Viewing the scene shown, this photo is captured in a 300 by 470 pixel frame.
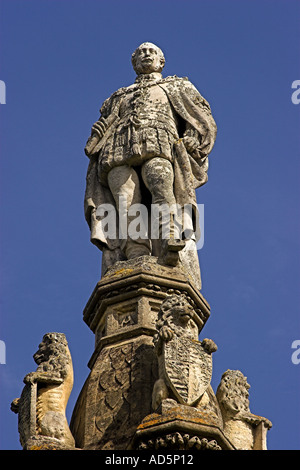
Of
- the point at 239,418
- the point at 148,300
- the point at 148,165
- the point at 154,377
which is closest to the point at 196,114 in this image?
the point at 148,165

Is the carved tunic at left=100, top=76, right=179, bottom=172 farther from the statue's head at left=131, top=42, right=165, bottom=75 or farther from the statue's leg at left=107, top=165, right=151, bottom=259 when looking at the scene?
the statue's head at left=131, top=42, right=165, bottom=75

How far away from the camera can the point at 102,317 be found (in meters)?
22.9

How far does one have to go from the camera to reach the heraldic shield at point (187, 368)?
2047 cm

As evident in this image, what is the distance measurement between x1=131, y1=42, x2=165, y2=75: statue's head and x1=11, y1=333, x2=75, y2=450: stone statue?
558 cm

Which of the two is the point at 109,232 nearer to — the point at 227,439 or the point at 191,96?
the point at 191,96


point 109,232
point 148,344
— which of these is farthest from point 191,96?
point 148,344

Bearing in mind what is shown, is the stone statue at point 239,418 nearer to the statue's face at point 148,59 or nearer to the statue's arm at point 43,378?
the statue's arm at point 43,378

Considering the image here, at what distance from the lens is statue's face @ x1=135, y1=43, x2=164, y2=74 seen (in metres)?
25.6

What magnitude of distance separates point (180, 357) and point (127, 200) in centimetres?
372

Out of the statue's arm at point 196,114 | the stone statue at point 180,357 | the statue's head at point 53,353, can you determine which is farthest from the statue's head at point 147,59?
the statue's head at point 53,353

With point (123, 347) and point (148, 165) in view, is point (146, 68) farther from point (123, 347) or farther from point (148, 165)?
point (123, 347)

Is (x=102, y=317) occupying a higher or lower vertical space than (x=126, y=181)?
lower
